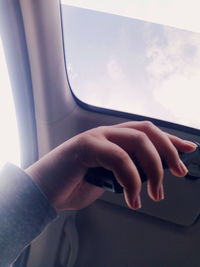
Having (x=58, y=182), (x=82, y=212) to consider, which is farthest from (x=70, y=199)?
(x=82, y=212)

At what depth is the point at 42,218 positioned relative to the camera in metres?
0.61

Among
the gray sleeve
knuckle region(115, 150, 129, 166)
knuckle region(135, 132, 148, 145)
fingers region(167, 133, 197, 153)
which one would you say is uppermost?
knuckle region(135, 132, 148, 145)

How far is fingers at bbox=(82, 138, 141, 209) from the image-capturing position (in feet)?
1.77

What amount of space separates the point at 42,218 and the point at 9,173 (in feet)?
0.33

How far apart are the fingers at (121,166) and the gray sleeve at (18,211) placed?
0.43 ft

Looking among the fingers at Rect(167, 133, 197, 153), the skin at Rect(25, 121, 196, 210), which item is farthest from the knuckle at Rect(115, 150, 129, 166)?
the fingers at Rect(167, 133, 197, 153)

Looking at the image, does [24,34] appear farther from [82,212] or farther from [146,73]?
[82,212]

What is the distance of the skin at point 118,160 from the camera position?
550 mm

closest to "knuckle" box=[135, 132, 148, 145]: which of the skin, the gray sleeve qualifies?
the skin

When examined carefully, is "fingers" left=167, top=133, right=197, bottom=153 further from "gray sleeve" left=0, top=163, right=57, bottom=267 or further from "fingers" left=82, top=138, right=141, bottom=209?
"gray sleeve" left=0, top=163, right=57, bottom=267

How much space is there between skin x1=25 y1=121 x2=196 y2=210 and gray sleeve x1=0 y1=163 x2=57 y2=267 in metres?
0.03

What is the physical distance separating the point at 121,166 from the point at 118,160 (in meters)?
0.01

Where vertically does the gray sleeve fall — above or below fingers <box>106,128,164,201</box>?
below

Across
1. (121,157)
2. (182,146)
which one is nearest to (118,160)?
(121,157)
